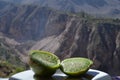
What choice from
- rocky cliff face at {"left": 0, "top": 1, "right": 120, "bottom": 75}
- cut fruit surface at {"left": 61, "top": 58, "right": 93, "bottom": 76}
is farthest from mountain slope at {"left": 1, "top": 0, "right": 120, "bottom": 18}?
cut fruit surface at {"left": 61, "top": 58, "right": 93, "bottom": 76}

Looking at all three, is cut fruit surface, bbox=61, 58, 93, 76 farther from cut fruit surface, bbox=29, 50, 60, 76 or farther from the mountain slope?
the mountain slope

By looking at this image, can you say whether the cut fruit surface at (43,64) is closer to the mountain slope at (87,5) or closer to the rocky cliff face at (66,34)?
the rocky cliff face at (66,34)

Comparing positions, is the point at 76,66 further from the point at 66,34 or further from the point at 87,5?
the point at 87,5

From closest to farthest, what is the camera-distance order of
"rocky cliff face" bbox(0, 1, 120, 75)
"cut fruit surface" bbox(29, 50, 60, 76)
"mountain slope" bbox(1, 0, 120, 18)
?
"cut fruit surface" bbox(29, 50, 60, 76) → "rocky cliff face" bbox(0, 1, 120, 75) → "mountain slope" bbox(1, 0, 120, 18)

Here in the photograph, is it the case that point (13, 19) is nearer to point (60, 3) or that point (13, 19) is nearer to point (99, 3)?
point (60, 3)

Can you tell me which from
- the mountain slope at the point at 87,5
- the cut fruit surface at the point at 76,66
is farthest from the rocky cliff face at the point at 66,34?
the mountain slope at the point at 87,5

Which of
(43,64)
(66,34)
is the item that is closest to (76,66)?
(43,64)
